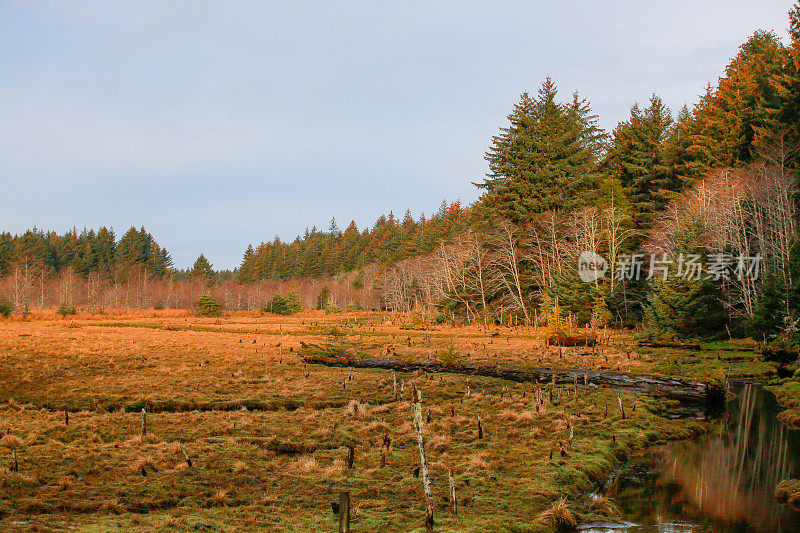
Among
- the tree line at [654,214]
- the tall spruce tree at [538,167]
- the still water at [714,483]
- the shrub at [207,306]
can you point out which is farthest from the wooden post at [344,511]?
the shrub at [207,306]

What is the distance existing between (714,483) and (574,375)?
34.5ft

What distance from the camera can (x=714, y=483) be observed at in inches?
500

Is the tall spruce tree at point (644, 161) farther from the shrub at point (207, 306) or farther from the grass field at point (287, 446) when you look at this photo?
the shrub at point (207, 306)

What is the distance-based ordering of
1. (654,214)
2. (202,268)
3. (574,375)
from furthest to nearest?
(202,268)
(654,214)
(574,375)

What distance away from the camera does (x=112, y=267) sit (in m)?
149

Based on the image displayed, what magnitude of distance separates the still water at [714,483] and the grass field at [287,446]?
703 millimetres

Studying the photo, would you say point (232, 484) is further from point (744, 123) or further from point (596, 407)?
point (744, 123)

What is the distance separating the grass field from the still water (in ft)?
2.31

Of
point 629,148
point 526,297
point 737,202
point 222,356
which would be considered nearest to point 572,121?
point 629,148

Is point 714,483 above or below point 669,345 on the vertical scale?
below

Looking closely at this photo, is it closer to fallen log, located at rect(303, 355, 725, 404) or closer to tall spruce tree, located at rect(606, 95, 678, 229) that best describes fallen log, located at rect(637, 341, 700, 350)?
fallen log, located at rect(303, 355, 725, 404)

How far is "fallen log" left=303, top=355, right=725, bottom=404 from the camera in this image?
877 inches

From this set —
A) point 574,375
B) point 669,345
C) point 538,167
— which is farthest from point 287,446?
point 538,167

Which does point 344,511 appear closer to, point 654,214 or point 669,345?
point 669,345
